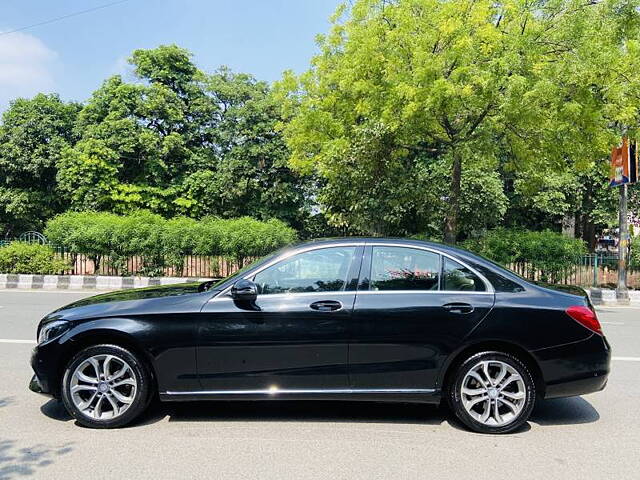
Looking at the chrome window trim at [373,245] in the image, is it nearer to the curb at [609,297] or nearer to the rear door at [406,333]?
the rear door at [406,333]

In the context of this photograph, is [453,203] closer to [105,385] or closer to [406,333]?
[406,333]

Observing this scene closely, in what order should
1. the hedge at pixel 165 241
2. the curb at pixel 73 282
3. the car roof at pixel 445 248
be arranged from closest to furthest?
→ the car roof at pixel 445 248, the curb at pixel 73 282, the hedge at pixel 165 241

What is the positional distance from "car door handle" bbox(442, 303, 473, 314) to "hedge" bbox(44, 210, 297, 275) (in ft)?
39.0

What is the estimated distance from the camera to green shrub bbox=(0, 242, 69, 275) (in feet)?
52.6

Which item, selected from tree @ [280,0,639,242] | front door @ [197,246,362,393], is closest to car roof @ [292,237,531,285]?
front door @ [197,246,362,393]

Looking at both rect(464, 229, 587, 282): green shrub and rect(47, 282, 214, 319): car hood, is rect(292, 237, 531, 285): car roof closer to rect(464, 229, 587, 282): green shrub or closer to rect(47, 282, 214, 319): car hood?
rect(47, 282, 214, 319): car hood

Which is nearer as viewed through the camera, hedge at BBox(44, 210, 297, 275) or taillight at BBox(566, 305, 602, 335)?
taillight at BBox(566, 305, 602, 335)

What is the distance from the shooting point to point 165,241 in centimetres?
1581

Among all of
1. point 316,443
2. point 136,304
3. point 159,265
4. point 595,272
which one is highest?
point 159,265

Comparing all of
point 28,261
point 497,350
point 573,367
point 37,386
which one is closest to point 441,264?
point 497,350

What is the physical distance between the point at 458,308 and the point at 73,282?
1396 cm

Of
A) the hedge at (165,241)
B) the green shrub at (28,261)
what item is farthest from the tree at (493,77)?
the green shrub at (28,261)

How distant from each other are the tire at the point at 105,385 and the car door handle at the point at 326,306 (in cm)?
145

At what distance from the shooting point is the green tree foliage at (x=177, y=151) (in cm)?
2617
